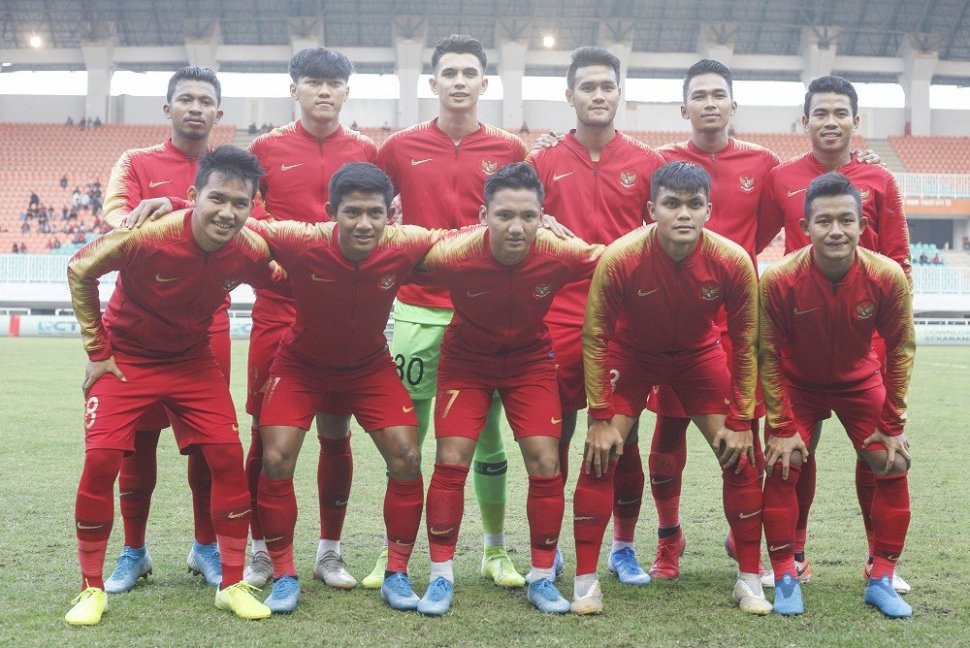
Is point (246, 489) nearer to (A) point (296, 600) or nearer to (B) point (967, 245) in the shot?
(A) point (296, 600)

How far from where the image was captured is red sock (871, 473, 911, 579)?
13.5 ft

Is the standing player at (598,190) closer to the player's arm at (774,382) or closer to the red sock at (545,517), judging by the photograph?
the red sock at (545,517)

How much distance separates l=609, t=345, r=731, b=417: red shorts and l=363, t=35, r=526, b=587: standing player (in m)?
0.68

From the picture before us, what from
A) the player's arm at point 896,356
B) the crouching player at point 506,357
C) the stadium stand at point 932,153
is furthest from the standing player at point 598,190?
the stadium stand at point 932,153

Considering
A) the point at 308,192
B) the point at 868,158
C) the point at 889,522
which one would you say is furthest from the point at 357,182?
the point at 889,522

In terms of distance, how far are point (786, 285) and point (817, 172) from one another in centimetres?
93

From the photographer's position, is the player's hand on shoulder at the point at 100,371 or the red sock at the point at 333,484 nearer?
the player's hand on shoulder at the point at 100,371

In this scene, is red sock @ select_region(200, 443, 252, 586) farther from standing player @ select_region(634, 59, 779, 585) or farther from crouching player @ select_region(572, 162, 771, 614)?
standing player @ select_region(634, 59, 779, 585)

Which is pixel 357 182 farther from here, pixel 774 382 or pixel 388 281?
pixel 774 382

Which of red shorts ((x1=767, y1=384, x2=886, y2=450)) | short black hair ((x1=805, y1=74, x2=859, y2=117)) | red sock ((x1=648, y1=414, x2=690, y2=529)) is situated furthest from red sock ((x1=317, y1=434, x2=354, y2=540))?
short black hair ((x1=805, y1=74, x2=859, y2=117))

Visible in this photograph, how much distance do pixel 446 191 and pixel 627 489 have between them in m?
1.79

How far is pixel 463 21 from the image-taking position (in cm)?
3462

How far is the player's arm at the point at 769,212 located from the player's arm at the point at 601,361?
121 cm

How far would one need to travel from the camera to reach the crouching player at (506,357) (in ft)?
13.5
